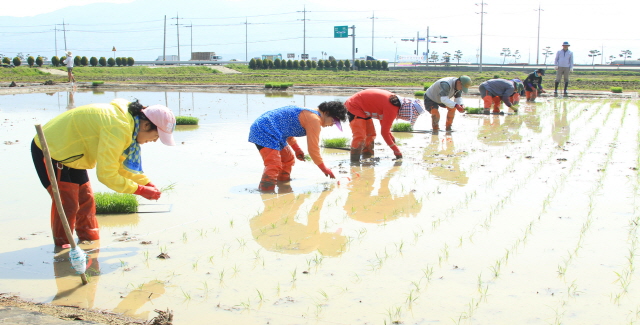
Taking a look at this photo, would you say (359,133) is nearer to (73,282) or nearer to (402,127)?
(402,127)

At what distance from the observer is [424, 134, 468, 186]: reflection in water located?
6879 mm

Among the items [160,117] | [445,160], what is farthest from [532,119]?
[160,117]

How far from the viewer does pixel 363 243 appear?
4.42 metres

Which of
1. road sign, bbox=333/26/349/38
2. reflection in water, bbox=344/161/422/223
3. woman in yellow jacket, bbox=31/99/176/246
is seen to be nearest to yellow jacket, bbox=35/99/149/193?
woman in yellow jacket, bbox=31/99/176/246

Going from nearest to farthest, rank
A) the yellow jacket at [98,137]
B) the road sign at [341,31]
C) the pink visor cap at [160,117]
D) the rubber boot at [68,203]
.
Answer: the yellow jacket at [98,137] < the pink visor cap at [160,117] < the rubber boot at [68,203] < the road sign at [341,31]

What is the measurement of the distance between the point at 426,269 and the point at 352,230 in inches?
A: 41.5

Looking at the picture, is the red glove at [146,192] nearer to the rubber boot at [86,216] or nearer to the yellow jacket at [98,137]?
the yellow jacket at [98,137]

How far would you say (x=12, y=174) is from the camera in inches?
271

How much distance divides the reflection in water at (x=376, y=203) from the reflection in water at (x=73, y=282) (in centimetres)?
225

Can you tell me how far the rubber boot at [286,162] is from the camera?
6.52m

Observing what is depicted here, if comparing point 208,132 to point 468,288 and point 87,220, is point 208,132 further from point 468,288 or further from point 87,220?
point 468,288

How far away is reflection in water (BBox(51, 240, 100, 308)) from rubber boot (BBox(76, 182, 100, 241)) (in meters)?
0.13

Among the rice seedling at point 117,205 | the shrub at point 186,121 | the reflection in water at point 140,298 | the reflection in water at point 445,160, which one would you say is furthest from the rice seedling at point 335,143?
the reflection in water at point 140,298

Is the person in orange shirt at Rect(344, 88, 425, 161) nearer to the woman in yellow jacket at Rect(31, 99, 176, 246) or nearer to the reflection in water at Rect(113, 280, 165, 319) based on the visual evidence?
the woman in yellow jacket at Rect(31, 99, 176, 246)
